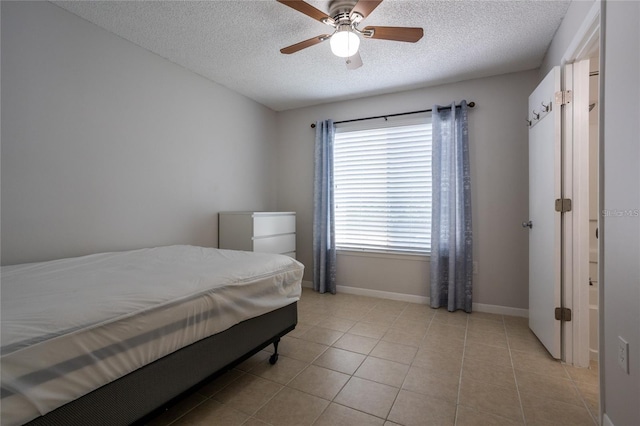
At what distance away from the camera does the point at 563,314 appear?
2.03 m

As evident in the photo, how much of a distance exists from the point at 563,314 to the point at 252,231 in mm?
2695

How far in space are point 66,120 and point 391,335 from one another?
301 cm

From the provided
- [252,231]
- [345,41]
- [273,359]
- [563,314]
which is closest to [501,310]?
[563,314]

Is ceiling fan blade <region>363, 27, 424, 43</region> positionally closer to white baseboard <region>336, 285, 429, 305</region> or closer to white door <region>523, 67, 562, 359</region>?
white door <region>523, 67, 562, 359</region>

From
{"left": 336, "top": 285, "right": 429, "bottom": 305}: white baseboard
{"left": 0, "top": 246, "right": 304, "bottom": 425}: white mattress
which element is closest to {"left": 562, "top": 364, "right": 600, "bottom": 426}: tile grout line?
{"left": 336, "top": 285, "right": 429, "bottom": 305}: white baseboard

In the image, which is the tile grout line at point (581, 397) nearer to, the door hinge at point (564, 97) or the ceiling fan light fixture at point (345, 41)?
the door hinge at point (564, 97)

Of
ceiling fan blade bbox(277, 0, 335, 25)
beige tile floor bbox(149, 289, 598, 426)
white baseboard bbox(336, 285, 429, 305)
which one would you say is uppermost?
ceiling fan blade bbox(277, 0, 335, 25)

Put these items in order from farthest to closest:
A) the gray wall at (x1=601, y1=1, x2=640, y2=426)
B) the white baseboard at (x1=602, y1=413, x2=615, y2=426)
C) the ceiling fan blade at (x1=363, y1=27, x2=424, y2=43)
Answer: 1. the ceiling fan blade at (x1=363, y1=27, x2=424, y2=43)
2. the white baseboard at (x1=602, y1=413, x2=615, y2=426)
3. the gray wall at (x1=601, y1=1, x2=640, y2=426)

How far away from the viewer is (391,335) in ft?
8.16

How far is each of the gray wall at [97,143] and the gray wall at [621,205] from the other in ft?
10.2

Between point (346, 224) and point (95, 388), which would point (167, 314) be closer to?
point (95, 388)

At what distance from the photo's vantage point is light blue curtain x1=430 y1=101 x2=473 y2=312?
3041mm

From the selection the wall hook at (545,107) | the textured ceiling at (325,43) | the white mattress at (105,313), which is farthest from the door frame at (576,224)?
the white mattress at (105,313)

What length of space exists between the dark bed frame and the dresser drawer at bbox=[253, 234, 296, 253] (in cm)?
131
